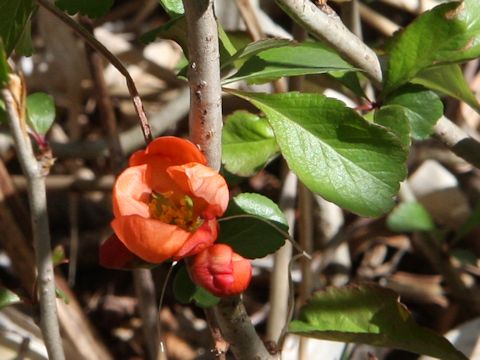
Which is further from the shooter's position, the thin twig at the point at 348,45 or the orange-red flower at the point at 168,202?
the thin twig at the point at 348,45

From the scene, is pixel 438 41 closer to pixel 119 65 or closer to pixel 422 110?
pixel 422 110

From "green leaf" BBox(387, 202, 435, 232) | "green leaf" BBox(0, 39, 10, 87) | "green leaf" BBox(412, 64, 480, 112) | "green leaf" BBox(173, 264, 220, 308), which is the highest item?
"green leaf" BBox(387, 202, 435, 232)

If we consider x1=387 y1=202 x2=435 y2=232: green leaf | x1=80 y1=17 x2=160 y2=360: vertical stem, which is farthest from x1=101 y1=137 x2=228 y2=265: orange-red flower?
x1=387 y1=202 x2=435 y2=232: green leaf

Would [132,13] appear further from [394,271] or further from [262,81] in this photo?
[262,81]

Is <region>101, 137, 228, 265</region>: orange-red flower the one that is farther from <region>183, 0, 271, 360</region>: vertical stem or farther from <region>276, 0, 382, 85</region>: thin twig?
<region>276, 0, 382, 85</region>: thin twig

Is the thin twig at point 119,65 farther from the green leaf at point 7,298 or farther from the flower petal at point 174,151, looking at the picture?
the green leaf at point 7,298

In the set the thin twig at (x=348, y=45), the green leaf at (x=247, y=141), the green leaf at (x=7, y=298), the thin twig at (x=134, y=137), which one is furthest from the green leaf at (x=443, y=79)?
the thin twig at (x=134, y=137)
